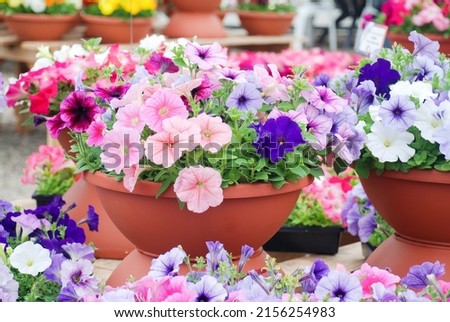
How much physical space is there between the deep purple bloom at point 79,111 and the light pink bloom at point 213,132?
0.91 ft

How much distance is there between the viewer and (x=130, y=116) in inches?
55.0

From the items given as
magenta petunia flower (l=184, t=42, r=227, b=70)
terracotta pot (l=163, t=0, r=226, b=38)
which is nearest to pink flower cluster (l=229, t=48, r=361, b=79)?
terracotta pot (l=163, t=0, r=226, b=38)

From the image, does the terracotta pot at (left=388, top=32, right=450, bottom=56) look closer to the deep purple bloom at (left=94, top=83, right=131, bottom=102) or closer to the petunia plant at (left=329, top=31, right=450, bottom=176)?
the petunia plant at (left=329, top=31, right=450, bottom=176)

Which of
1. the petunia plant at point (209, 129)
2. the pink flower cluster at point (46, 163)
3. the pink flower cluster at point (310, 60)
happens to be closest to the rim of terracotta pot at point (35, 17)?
the pink flower cluster at point (310, 60)

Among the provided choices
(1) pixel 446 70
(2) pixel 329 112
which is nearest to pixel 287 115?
(2) pixel 329 112

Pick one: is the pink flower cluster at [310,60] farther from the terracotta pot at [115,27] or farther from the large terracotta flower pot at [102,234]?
the large terracotta flower pot at [102,234]

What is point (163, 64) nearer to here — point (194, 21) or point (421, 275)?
point (421, 275)

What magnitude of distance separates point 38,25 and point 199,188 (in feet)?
8.97

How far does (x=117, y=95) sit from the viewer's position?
1.58m

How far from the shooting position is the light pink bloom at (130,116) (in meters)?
1.39

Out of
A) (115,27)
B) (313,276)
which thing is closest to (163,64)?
(313,276)

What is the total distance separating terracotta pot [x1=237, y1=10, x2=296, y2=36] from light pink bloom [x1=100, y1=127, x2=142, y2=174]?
3.31 meters

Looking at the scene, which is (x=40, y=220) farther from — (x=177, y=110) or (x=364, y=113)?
(x=364, y=113)

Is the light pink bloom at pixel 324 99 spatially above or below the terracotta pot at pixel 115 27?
above
